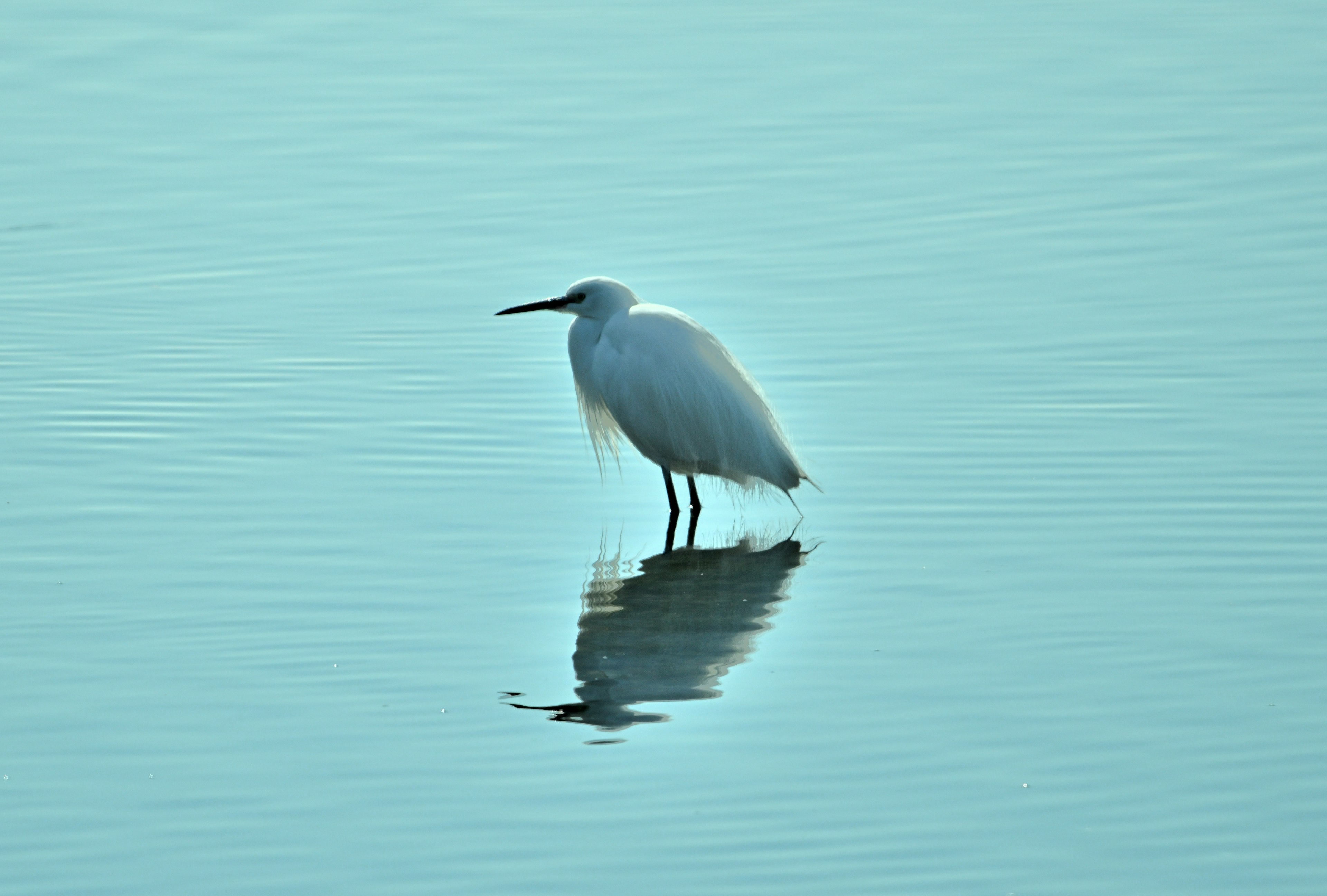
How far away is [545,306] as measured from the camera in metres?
6.35

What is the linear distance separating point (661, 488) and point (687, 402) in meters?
0.68

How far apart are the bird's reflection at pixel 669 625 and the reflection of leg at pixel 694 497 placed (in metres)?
0.41

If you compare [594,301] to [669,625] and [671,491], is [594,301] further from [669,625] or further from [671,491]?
[669,625]

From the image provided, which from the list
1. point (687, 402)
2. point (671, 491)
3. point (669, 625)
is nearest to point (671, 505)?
point (671, 491)

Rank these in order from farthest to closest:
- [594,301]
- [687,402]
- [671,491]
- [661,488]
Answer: [661,488] < [594,301] < [671,491] < [687,402]

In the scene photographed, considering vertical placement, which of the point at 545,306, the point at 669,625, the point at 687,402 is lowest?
the point at 669,625

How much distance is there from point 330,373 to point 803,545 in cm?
249

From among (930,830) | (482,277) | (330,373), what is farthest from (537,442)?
(930,830)

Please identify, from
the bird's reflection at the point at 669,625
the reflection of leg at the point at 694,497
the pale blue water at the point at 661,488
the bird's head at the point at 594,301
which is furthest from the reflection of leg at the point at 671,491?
the bird's head at the point at 594,301

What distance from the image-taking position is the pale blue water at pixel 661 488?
3713mm

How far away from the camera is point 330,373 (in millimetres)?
7234

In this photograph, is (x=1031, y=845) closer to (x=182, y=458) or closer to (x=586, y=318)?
(x=586, y=318)

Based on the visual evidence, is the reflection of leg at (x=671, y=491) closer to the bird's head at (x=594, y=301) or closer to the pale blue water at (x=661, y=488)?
the pale blue water at (x=661, y=488)

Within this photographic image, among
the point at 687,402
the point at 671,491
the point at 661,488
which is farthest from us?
the point at 661,488
